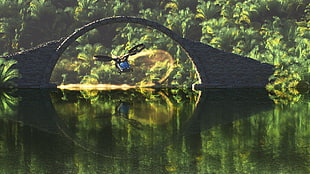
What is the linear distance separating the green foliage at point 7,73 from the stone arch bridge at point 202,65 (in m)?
0.30

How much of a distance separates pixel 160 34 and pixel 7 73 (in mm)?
15295

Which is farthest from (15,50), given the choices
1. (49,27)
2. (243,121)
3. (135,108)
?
(243,121)

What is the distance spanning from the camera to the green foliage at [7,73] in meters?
23.9

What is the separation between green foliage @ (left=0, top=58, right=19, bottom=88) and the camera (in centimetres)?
2391

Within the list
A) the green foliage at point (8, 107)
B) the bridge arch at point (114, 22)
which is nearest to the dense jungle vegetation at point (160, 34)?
the bridge arch at point (114, 22)

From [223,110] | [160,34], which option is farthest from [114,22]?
[160,34]

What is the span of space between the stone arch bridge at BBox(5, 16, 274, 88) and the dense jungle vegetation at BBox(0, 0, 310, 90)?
172cm

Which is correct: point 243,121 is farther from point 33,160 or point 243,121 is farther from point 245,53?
point 245,53

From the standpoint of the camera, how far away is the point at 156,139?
931 cm

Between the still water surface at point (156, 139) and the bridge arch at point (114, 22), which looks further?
the bridge arch at point (114, 22)

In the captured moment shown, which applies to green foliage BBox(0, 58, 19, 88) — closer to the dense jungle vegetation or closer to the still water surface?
the dense jungle vegetation

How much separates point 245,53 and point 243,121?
2121 cm

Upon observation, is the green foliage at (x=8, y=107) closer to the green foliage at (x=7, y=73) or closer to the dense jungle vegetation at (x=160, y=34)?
the green foliage at (x=7, y=73)

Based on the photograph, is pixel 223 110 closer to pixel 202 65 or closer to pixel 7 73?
pixel 202 65
